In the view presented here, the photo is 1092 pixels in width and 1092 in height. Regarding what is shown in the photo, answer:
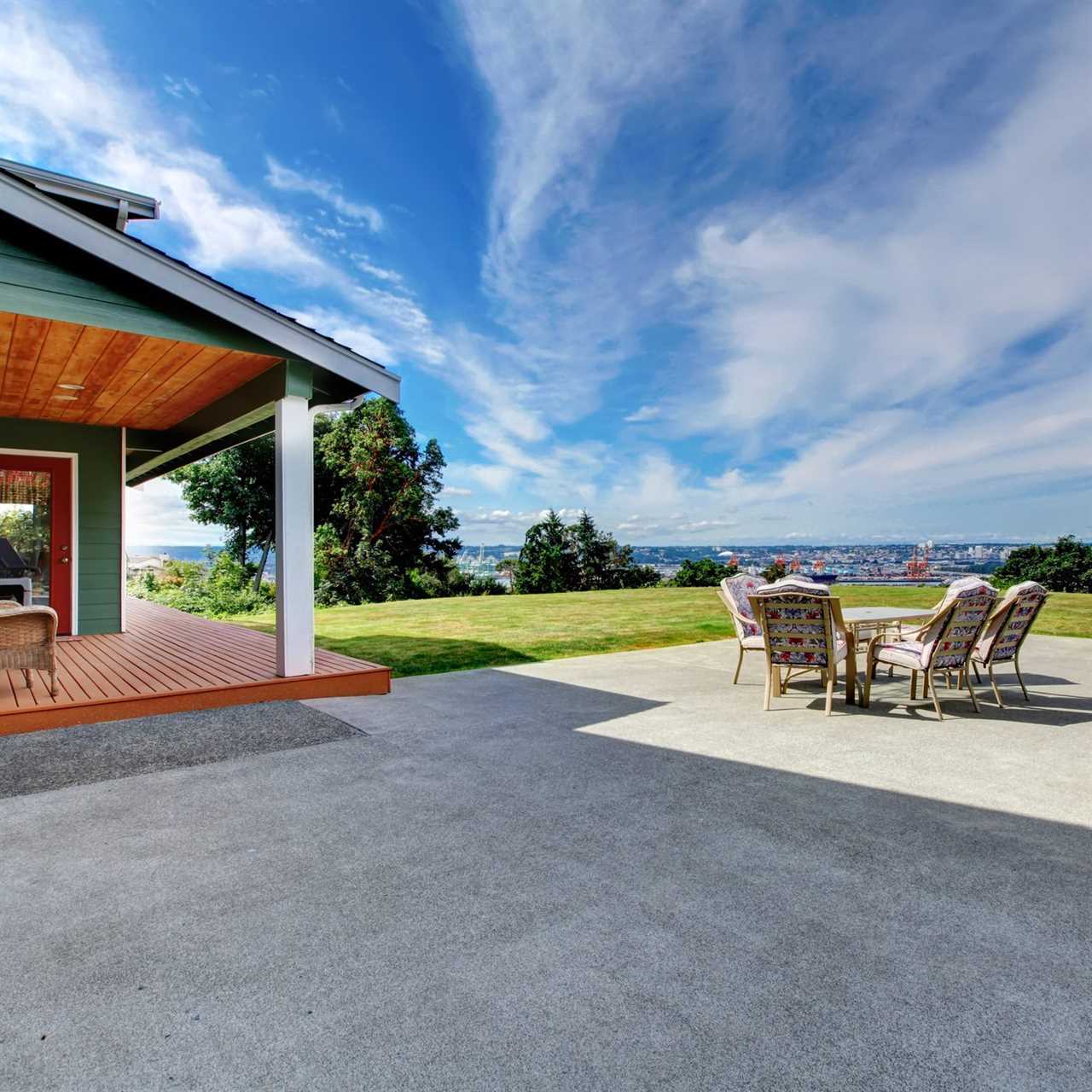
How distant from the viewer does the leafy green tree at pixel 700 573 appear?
19.7m

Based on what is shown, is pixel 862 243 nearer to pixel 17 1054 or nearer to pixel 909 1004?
pixel 909 1004

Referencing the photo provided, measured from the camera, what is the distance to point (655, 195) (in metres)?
18.3

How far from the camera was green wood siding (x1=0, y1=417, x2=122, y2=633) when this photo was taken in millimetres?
8398

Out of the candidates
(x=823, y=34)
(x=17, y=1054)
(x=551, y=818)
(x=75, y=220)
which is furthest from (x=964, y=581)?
(x=823, y=34)

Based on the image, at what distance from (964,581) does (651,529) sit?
17862 mm

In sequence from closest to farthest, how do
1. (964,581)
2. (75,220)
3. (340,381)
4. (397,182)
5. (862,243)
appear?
(75,220) → (964,581) → (340,381) → (862,243) → (397,182)

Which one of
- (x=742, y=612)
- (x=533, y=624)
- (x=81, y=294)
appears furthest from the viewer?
(x=533, y=624)

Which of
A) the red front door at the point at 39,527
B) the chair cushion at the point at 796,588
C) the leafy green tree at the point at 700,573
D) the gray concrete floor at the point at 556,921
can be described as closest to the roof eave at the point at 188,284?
the gray concrete floor at the point at 556,921

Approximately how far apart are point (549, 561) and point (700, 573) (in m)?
4.42

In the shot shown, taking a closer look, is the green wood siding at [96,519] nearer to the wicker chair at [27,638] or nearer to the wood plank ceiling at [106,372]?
the wood plank ceiling at [106,372]

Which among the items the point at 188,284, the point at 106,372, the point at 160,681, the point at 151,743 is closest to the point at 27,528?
the point at 106,372

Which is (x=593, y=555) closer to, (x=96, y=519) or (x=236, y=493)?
(x=236, y=493)

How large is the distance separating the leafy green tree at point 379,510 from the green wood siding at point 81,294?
637 inches

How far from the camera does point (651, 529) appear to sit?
23109mm
